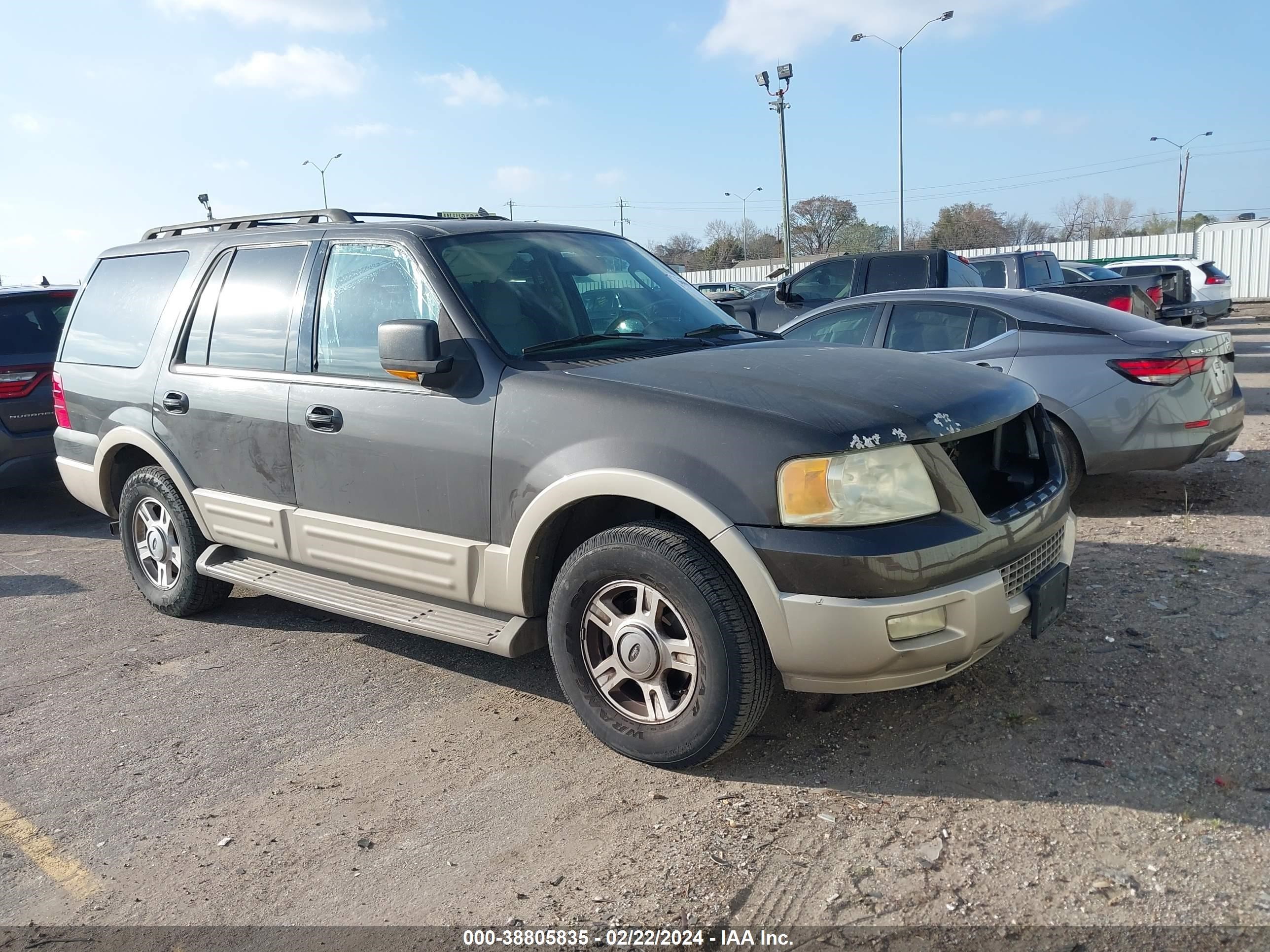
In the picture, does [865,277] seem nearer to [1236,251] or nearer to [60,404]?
[60,404]

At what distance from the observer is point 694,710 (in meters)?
3.34

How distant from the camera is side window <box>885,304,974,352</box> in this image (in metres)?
7.22

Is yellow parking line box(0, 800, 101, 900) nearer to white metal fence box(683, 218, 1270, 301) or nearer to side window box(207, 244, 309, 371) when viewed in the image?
side window box(207, 244, 309, 371)

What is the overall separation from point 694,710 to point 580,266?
6.96 feet

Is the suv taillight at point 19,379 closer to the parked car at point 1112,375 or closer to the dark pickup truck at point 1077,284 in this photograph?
the parked car at point 1112,375

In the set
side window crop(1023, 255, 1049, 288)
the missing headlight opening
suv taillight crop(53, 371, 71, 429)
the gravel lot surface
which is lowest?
the gravel lot surface

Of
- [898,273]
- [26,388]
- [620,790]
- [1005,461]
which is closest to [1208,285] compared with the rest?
[898,273]

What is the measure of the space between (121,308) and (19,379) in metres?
3.03

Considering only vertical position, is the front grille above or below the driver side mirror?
below

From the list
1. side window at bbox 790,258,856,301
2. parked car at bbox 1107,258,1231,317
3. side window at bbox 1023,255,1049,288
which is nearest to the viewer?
side window at bbox 790,258,856,301

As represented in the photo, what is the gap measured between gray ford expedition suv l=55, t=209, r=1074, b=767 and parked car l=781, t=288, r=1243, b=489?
270 centimetres

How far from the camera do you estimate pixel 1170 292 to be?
19.0m

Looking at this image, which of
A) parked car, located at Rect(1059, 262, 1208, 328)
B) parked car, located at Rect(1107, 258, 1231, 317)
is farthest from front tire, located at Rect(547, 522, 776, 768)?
parked car, located at Rect(1107, 258, 1231, 317)

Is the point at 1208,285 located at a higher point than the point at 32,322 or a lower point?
lower
